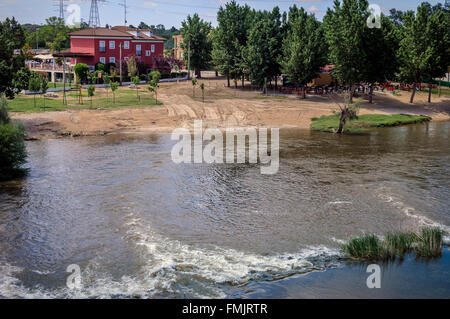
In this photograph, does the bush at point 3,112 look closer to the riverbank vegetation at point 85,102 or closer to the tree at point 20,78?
the tree at point 20,78

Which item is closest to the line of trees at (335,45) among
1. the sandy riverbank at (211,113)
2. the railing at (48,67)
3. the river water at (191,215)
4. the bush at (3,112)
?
the sandy riverbank at (211,113)

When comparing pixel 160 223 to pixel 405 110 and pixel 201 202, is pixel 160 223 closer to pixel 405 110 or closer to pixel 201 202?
pixel 201 202

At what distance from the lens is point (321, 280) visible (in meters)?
16.9

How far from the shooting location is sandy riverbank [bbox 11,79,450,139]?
144 ft

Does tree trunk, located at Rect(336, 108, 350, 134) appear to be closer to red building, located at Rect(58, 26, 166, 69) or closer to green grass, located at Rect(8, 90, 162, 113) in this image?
green grass, located at Rect(8, 90, 162, 113)

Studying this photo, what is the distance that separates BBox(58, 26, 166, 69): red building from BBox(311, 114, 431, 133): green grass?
131 feet

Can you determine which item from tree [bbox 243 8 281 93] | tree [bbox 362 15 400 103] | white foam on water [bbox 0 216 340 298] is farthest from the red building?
white foam on water [bbox 0 216 340 298]

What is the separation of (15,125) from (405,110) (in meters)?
46.3

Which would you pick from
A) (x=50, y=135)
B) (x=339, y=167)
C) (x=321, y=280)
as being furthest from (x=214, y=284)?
(x=50, y=135)

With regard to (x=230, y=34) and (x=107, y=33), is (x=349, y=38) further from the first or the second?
(x=107, y=33)

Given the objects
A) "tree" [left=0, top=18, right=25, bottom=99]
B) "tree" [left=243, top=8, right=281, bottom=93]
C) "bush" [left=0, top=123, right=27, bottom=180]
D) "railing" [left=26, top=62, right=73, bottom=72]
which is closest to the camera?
"bush" [left=0, top=123, right=27, bottom=180]
